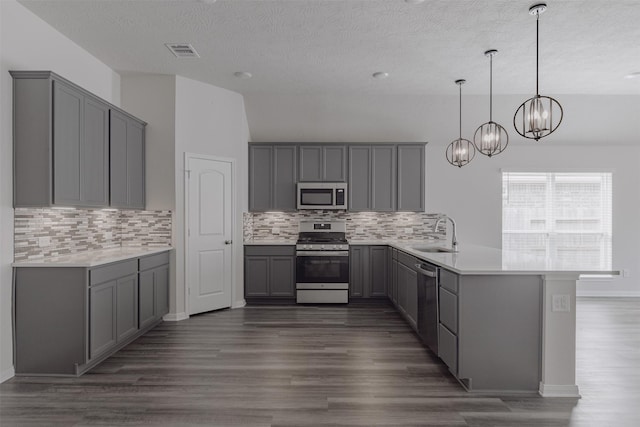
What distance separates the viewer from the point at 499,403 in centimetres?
281

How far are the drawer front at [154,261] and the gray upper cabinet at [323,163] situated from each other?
252 centimetres

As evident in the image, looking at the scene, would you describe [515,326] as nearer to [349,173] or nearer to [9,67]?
[349,173]

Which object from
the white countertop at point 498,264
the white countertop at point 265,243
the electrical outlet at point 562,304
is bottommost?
the electrical outlet at point 562,304

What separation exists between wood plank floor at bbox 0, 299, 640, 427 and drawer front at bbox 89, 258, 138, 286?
2.56 ft

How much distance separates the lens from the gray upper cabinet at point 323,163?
633cm

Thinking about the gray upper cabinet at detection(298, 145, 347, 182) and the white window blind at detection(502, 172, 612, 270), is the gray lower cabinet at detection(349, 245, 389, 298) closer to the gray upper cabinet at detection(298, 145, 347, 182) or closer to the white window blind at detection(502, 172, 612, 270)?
the gray upper cabinet at detection(298, 145, 347, 182)

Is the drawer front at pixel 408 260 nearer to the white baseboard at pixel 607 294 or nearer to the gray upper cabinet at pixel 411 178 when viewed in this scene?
the gray upper cabinet at pixel 411 178

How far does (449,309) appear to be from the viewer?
10.6 feet

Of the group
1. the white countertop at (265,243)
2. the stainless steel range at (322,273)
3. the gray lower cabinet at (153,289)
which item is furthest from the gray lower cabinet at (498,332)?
the white countertop at (265,243)

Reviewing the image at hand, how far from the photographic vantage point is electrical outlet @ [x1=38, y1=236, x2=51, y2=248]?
3.55 m

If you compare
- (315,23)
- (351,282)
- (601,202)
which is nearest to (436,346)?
(351,282)

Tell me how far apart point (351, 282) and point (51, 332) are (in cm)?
394

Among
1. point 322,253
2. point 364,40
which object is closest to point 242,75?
point 364,40

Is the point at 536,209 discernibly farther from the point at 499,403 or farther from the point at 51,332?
the point at 51,332
